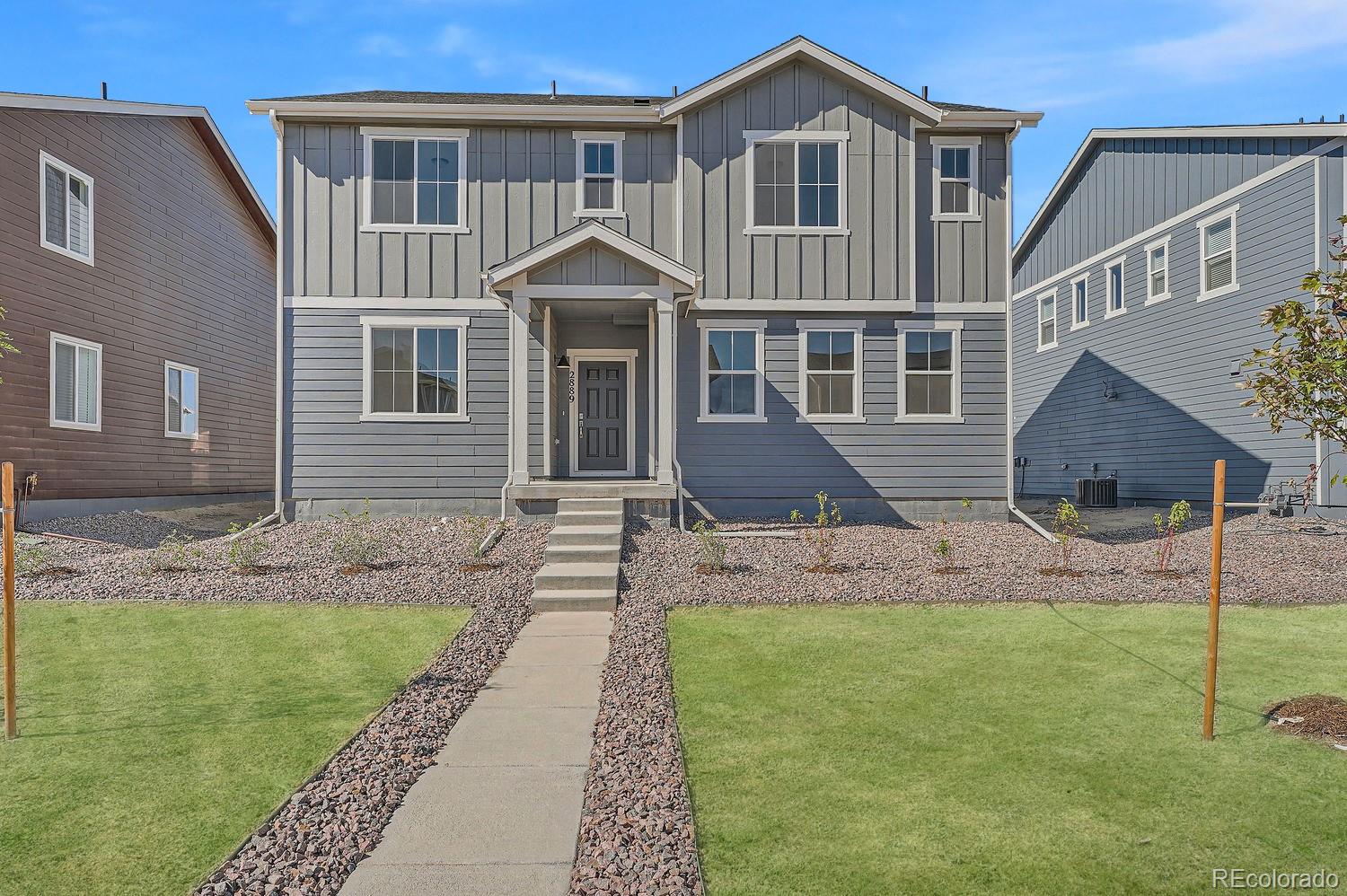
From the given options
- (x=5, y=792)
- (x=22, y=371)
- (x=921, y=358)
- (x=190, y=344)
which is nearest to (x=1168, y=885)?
(x=5, y=792)

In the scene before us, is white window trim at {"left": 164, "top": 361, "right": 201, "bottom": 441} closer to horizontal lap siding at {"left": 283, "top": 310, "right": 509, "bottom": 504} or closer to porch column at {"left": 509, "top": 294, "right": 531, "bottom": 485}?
horizontal lap siding at {"left": 283, "top": 310, "right": 509, "bottom": 504}

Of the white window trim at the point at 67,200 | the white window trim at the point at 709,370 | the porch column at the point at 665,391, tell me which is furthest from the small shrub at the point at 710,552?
the white window trim at the point at 67,200

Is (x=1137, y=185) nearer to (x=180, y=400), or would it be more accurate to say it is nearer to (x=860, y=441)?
(x=860, y=441)

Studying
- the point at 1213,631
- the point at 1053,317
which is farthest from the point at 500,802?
the point at 1053,317

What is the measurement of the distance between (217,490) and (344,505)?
751 centimetres

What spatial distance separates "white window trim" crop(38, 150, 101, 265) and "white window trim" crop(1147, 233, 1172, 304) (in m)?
20.4

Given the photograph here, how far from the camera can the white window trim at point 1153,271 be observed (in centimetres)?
1738

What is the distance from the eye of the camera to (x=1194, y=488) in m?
16.7

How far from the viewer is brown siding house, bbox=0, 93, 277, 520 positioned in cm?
1304

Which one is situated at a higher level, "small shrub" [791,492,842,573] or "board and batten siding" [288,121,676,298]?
"board and batten siding" [288,121,676,298]

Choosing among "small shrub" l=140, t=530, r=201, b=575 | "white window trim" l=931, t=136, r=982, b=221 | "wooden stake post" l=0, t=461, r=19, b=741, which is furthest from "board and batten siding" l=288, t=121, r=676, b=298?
"wooden stake post" l=0, t=461, r=19, b=741

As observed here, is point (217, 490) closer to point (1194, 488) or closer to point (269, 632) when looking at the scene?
point (269, 632)

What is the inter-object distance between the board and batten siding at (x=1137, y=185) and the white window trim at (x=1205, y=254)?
0.48 m

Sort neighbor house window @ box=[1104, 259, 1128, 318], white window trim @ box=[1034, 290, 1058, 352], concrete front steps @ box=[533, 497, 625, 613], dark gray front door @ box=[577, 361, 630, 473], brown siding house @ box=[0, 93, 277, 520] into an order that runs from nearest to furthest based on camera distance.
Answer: concrete front steps @ box=[533, 497, 625, 613]
brown siding house @ box=[0, 93, 277, 520]
dark gray front door @ box=[577, 361, 630, 473]
neighbor house window @ box=[1104, 259, 1128, 318]
white window trim @ box=[1034, 290, 1058, 352]
